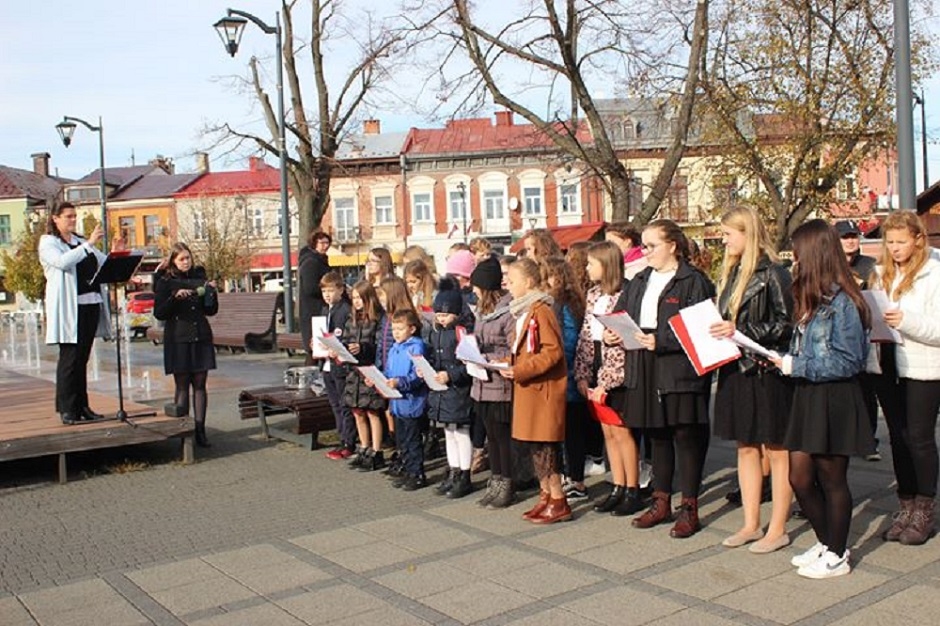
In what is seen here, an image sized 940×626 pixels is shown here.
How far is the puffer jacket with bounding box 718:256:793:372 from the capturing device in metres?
5.57

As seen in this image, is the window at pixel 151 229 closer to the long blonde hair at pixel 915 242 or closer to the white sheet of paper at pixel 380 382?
the white sheet of paper at pixel 380 382

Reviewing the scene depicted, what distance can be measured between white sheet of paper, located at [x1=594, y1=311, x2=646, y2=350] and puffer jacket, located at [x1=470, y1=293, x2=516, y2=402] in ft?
3.26

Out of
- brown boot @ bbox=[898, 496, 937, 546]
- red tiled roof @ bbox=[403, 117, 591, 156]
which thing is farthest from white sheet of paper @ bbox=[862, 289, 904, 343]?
red tiled roof @ bbox=[403, 117, 591, 156]

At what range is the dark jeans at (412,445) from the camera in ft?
25.7

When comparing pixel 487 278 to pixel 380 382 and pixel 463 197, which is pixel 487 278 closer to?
pixel 380 382

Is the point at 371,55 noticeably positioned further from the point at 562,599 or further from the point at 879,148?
the point at 562,599

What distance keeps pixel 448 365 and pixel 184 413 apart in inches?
134

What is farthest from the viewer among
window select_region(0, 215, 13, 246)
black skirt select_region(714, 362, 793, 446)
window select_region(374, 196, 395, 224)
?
window select_region(0, 215, 13, 246)

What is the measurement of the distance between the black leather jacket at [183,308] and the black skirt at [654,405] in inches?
197

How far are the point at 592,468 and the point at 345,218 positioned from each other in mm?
51225

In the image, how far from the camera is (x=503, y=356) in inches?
270

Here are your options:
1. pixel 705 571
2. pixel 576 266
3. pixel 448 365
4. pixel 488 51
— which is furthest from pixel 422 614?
pixel 488 51

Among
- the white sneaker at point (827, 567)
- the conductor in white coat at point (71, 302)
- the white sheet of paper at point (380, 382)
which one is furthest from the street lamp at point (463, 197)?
the white sneaker at point (827, 567)

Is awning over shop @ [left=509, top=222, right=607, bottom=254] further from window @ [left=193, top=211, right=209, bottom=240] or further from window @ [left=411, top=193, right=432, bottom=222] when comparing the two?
window @ [left=193, top=211, right=209, bottom=240]
